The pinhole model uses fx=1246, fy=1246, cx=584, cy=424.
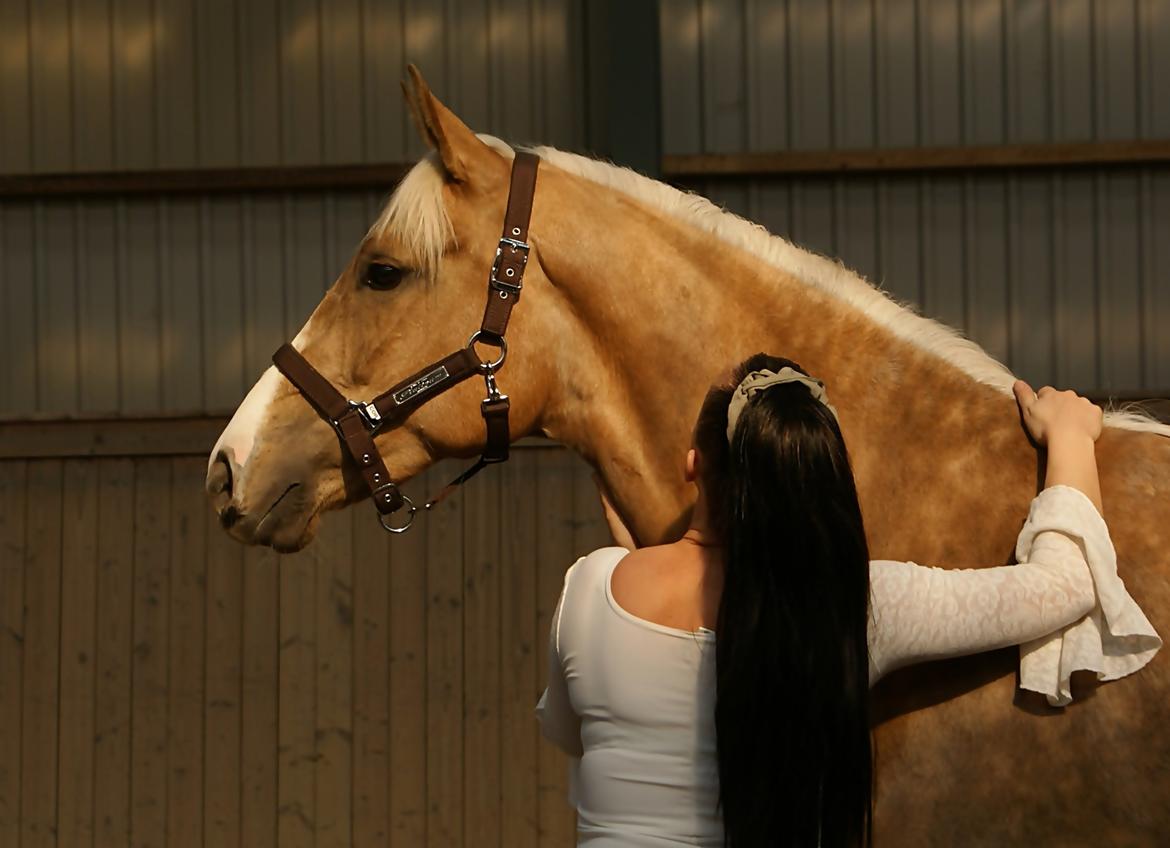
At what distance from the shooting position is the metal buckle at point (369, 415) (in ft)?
6.88

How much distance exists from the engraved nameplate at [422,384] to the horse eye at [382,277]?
173mm

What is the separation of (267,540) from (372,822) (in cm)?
361

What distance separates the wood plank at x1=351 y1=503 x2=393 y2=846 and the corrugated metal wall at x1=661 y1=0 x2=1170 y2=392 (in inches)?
91.3

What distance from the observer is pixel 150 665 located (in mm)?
5480

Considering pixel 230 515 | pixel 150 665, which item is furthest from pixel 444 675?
pixel 230 515

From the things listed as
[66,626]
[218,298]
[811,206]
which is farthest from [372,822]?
[811,206]

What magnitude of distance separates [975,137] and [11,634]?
188 inches

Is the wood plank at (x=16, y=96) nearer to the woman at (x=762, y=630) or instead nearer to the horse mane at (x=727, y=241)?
the horse mane at (x=727, y=241)

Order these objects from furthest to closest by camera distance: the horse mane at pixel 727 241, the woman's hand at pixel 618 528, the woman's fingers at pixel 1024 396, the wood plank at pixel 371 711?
the wood plank at pixel 371 711, the woman's hand at pixel 618 528, the horse mane at pixel 727 241, the woman's fingers at pixel 1024 396

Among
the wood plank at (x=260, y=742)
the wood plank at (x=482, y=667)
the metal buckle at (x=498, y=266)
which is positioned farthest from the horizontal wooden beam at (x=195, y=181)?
the metal buckle at (x=498, y=266)

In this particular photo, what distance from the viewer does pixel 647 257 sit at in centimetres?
207

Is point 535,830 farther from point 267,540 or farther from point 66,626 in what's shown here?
point 267,540

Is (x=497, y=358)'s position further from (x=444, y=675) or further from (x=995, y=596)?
(x=444, y=675)

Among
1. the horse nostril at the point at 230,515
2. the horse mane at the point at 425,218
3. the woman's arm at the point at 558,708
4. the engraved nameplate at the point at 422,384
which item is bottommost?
the woman's arm at the point at 558,708
